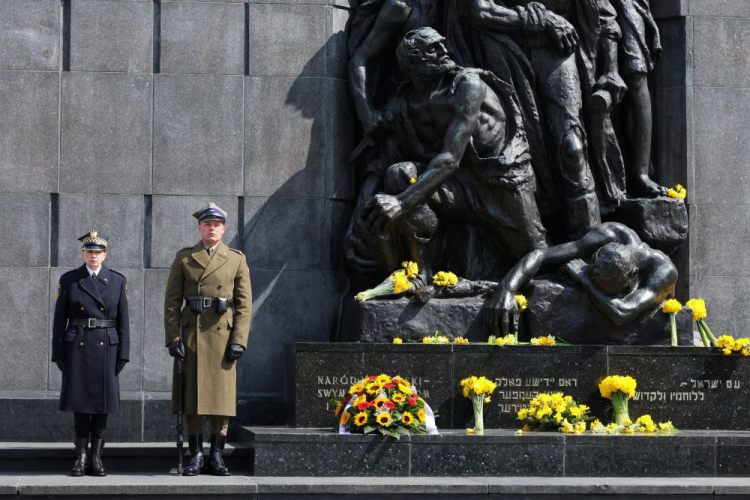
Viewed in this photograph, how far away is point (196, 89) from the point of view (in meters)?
15.1

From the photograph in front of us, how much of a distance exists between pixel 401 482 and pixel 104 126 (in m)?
5.82

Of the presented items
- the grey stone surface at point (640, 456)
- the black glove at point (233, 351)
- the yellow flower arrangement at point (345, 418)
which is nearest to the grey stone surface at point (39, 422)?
the black glove at point (233, 351)

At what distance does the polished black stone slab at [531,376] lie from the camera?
13.4 m

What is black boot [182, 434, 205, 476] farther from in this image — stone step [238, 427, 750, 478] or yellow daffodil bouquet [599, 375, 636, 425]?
yellow daffodil bouquet [599, 375, 636, 425]

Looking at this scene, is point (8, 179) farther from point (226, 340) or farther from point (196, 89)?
point (226, 340)

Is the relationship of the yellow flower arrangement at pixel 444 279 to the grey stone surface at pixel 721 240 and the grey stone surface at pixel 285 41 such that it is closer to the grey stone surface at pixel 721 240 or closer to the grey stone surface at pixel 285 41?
the grey stone surface at pixel 285 41

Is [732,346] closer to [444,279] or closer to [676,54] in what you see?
[444,279]

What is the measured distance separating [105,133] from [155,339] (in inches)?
97.7

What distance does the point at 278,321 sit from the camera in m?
15.1

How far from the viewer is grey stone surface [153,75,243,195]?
14961mm

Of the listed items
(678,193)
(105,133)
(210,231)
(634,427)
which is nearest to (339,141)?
(105,133)

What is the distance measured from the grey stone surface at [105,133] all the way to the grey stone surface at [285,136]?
4.00ft

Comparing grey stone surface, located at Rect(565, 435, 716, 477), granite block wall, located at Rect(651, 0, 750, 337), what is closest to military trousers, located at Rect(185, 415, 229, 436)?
grey stone surface, located at Rect(565, 435, 716, 477)

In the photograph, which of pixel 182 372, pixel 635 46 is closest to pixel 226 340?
pixel 182 372
